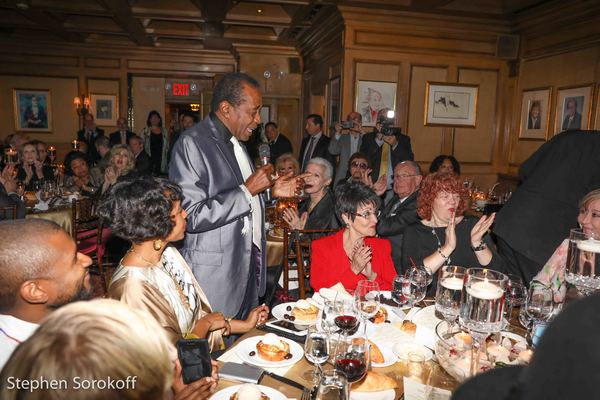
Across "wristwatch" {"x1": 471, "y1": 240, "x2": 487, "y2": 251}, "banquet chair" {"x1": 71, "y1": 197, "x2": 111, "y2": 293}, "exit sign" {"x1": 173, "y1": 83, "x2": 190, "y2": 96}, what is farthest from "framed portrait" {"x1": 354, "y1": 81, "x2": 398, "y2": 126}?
"exit sign" {"x1": 173, "y1": 83, "x2": 190, "y2": 96}

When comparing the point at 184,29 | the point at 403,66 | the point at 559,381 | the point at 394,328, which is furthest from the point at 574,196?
the point at 184,29

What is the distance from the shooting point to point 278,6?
7.30 m

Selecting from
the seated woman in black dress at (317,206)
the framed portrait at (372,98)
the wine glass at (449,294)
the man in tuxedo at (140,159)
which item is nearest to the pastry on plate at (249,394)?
the wine glass at (449,294)

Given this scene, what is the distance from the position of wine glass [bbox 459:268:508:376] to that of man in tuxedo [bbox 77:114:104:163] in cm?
942

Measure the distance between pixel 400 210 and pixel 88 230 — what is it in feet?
10.5

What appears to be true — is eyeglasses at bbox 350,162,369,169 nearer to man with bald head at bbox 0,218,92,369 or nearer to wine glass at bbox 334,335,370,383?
wine glass at bbox 334,335,370,383

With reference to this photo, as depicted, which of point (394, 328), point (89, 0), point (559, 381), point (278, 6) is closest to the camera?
point (559, 381)

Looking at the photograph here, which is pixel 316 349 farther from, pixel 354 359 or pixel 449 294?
pixel 449 294

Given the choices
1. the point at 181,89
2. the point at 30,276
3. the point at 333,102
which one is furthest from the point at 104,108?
the point at 30,276

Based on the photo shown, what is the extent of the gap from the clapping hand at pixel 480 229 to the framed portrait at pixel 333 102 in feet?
16.3

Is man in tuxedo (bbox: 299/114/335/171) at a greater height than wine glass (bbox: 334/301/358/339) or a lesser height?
greater

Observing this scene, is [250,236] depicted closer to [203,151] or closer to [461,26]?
[203,151]

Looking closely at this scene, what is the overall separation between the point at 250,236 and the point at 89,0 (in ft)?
21.1

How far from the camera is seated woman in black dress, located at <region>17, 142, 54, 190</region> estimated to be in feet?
19.3
